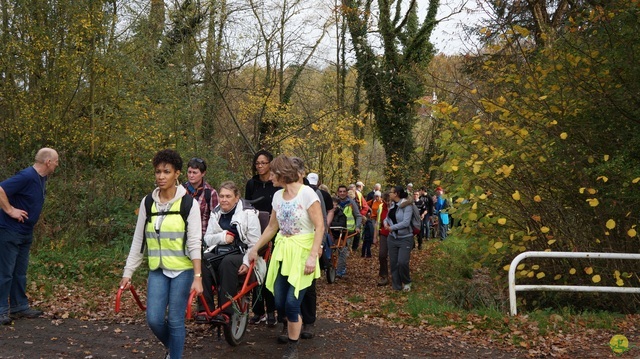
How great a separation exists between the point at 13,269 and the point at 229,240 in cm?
295

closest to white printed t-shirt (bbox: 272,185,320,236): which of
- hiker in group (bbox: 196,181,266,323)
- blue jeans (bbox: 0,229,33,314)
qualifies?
hiker in group (bbox: 196,181,266,323)

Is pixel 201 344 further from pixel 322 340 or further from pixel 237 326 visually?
pixel 322 340

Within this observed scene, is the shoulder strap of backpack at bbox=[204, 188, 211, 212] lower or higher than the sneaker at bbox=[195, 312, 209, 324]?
higher

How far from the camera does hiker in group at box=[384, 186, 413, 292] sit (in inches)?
479

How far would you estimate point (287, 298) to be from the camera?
6.23 meters

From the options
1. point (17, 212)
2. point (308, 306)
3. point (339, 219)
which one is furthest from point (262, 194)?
point (339, 219)

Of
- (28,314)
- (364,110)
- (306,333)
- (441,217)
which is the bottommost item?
(306,333)

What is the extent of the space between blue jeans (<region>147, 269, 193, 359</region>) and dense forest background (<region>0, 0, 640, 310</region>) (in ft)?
17.5

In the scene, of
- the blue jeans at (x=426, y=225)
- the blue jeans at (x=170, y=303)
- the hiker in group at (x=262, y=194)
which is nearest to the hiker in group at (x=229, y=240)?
the hiker in group at (x=262, y=194)

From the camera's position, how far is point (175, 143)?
54.0 feet

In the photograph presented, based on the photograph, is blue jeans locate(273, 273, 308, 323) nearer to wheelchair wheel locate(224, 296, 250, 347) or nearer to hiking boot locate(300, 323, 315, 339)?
wheelchair wheel locate(224, 296, 250, 347)

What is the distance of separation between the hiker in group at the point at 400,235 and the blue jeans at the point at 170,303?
7.27 meters

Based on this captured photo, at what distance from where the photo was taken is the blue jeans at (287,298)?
6191mm

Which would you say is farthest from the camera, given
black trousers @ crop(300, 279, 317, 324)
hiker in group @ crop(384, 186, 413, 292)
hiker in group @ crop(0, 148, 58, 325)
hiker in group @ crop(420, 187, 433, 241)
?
hiker in group @ crop(420, 187, 433, 241)
